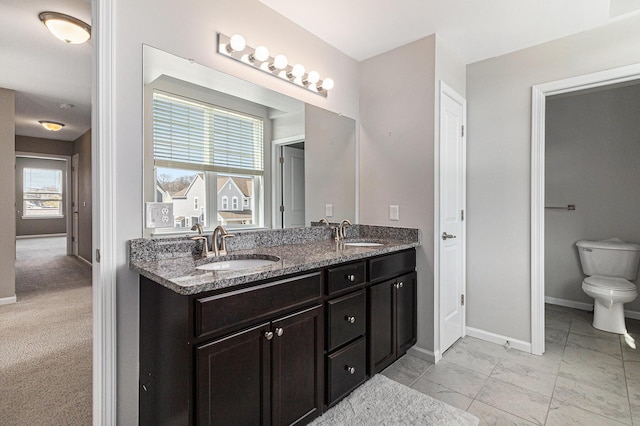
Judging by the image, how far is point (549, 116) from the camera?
3494 millimetres

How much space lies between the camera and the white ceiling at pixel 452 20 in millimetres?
1961

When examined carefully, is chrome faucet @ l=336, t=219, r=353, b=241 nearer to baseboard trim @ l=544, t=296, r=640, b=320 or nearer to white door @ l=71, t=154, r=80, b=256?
baseboard trim @ l=544, t=296, r=640, b=320

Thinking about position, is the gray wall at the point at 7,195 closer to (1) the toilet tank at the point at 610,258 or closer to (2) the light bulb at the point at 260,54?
(2) the light bulb at the point at 260,54

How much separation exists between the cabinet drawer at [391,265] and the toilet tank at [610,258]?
6.66ft

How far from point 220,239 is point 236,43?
1.11 m

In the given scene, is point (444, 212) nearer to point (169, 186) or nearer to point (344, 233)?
point (344, 233)

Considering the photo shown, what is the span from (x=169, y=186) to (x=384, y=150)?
1.69 meters

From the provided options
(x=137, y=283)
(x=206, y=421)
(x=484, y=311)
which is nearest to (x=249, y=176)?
(x=137, y=283)

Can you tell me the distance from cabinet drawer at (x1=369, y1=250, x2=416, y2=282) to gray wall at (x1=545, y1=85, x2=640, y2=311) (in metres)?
2.24

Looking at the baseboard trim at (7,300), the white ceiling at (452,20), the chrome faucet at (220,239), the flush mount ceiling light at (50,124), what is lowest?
the baseboard trim at (7,300)

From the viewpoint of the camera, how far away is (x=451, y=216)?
8.30 feet

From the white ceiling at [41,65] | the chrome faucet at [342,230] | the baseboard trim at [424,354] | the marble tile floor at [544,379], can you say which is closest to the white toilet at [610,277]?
the marble tile floor at [544,379]

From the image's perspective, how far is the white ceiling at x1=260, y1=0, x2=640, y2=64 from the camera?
1961mm

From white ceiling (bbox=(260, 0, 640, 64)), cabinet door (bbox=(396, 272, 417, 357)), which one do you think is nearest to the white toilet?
cabinet door (bbox=(396, 272, 417, 357))
